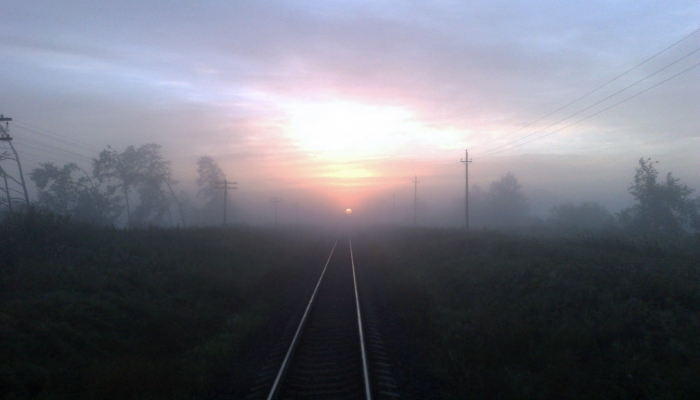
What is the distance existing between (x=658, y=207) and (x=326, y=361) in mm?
51137

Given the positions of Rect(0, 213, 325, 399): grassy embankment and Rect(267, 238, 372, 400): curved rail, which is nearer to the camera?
Rect(0, 213, 325, 399): grassy embankment

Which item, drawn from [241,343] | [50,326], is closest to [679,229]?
[241,343]

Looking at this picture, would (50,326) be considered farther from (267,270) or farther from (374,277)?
(374,277)

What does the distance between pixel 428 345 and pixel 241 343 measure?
441 centimetres

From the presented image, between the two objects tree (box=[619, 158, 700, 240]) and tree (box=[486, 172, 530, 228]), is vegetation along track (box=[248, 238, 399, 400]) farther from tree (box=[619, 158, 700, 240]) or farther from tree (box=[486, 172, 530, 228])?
tree (box=[486, 172, 530, 228])

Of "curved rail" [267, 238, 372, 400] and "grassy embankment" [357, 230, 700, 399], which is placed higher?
"grassy embankment" [357, 230, 700, 399]

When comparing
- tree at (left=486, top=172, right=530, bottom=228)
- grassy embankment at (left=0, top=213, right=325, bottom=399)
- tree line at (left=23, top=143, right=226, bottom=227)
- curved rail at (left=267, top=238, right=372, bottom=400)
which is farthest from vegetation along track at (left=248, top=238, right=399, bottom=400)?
tree at (left=486, top=172, right=530, bottom=228)

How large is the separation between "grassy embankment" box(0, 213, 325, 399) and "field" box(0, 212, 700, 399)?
4 centimetres

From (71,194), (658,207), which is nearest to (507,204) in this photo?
(658,207)

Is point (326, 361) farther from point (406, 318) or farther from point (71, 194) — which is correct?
point (71, 194)

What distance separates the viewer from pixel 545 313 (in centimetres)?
1116

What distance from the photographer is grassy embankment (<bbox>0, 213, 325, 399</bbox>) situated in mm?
7613

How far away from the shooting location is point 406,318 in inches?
498

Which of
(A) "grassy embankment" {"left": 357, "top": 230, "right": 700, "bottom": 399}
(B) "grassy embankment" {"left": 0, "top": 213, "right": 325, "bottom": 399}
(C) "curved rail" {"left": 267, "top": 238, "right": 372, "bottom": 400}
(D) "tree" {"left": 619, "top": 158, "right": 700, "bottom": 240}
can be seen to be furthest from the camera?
(D) "tree" {"left": 619, "top": 158, "right": 700, "bottom": 240}
